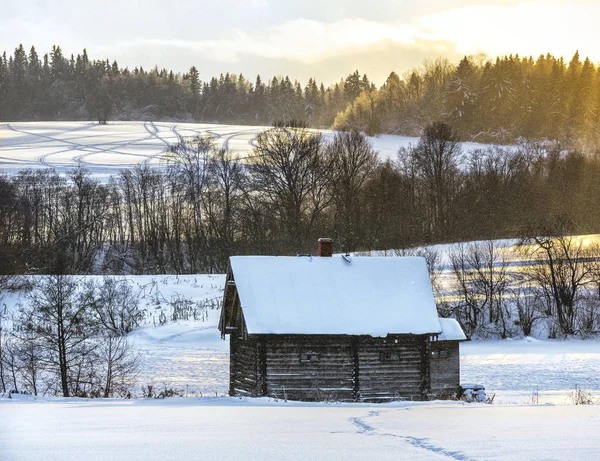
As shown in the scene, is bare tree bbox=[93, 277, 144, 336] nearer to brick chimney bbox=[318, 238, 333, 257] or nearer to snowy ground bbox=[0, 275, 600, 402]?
snowy ground bbox=[0, 275, 600, 402]

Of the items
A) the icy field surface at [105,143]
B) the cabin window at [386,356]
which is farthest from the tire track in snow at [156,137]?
the cabin window at [386,356]

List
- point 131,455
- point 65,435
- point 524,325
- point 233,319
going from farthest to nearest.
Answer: point 524,325 → point 233,319 → point 65,435 → point 131,455

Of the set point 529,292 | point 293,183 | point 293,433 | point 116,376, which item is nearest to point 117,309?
point 116,376

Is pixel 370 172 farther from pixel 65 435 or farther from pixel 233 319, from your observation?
pixel 65 435

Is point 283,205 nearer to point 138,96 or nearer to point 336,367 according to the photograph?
point 336,367

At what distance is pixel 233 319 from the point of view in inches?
991

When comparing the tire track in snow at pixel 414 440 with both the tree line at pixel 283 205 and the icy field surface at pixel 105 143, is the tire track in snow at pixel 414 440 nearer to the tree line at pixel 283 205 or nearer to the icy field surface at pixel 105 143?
the tree line at pixel 283 205

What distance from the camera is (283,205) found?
64.6m

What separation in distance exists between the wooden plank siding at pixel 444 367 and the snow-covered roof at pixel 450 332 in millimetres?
Result: 226

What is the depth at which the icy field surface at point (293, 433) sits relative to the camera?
26.3ft

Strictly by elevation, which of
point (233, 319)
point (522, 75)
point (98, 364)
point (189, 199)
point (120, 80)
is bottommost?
point (98, 364)

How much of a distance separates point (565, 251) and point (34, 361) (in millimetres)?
32204

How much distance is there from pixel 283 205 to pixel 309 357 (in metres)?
41.8

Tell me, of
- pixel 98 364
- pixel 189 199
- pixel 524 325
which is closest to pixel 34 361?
pixel 98 364
